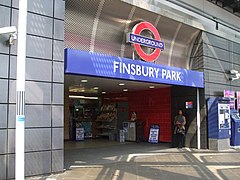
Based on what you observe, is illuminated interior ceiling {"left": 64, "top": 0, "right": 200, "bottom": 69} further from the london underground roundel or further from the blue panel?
the blue panel

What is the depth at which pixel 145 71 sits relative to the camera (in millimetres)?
9812

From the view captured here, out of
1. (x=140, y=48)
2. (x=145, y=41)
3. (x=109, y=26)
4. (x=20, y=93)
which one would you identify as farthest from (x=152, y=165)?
(x=20, y=93)

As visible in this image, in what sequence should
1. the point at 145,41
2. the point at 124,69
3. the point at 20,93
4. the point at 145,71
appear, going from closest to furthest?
the point at 20,93 < the point at 124,69 < the point at 145,71 < the point at 145,41

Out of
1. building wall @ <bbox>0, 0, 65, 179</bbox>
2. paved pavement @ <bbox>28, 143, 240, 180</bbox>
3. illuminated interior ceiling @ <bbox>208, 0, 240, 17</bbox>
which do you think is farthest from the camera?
illuminated interior ceiling @ <bbox>208, 0, 240, 17</bbox>

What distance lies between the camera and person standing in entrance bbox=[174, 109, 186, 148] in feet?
40.3

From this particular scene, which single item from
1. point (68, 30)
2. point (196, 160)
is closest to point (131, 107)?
point (196, 160)

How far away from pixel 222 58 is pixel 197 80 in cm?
216

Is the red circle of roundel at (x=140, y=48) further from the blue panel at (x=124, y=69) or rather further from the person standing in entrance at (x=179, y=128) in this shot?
the person standing in entrance at (x=179, y=128)

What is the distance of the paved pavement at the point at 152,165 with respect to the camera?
716cm

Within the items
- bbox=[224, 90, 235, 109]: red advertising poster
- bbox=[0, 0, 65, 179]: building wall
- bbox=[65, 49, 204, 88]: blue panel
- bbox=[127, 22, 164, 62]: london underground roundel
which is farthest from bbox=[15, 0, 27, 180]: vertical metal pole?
bbox=[224, 90, 235, 109]: red advertising poster

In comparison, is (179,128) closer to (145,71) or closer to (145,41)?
(145,71)

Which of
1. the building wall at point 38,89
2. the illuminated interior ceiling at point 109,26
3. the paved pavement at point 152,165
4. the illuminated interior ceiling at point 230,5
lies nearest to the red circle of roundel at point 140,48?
the illuminated interior ceiling at point 109,26

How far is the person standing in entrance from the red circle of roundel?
10.3 ft

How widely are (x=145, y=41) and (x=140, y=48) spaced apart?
0.95 ft
